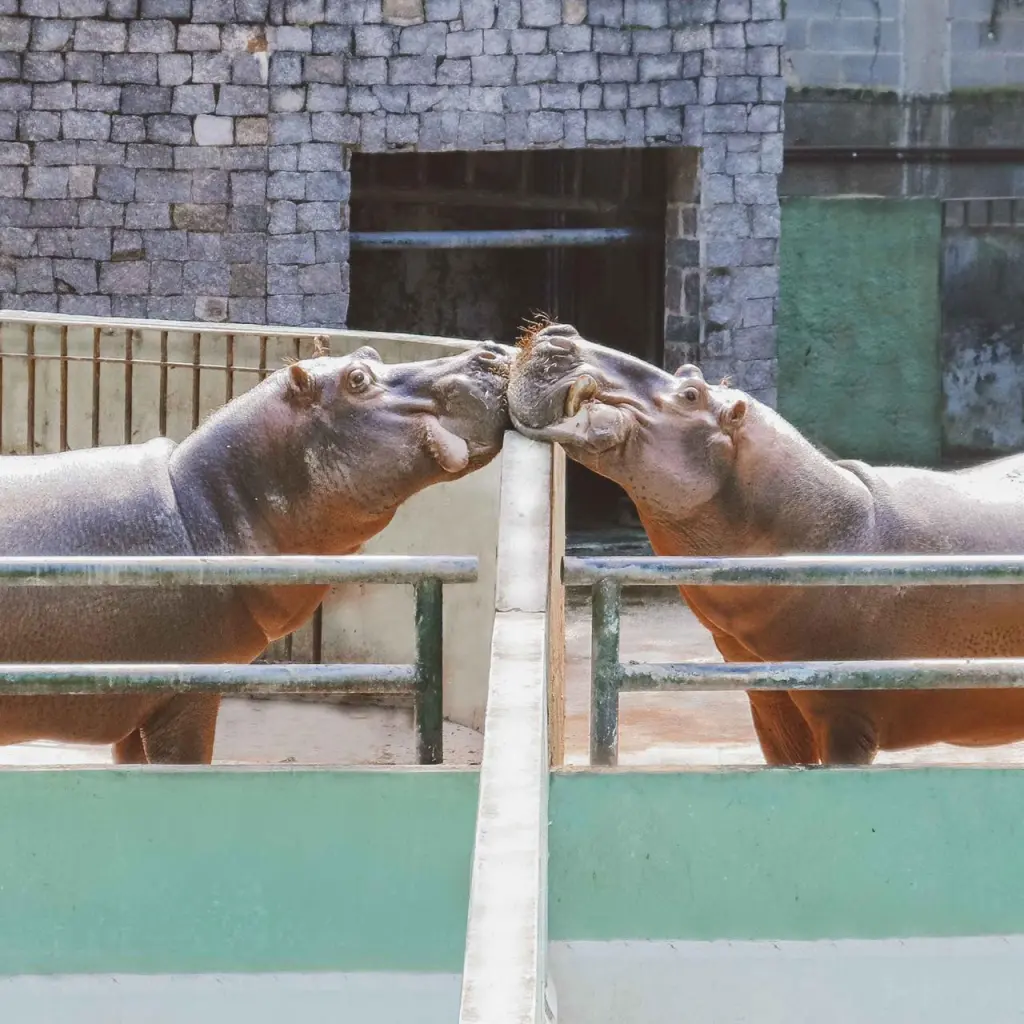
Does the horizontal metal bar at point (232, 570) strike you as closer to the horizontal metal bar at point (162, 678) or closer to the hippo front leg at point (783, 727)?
the horizontal metal bar at point (162, 678)

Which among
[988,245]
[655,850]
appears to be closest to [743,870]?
[655,850]

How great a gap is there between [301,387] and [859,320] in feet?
31.1

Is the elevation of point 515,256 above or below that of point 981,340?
above

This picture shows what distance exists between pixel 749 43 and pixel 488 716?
→ 9302mm

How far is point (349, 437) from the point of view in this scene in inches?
181

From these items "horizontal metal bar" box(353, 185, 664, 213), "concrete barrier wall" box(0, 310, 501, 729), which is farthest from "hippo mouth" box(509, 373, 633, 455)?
"horizontal metal bar" box(353, 185, 664, 213)

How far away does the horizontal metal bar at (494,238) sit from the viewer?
444 inches

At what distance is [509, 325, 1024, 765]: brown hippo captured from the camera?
14.0ft

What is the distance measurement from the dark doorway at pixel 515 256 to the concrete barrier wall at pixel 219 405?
4.65m

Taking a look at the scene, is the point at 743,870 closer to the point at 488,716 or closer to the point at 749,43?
the point at 488,716

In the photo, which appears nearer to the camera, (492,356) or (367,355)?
(492,356)

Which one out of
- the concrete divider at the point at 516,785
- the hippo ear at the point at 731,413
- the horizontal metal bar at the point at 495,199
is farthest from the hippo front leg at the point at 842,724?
the horizontal metal bar at the point at 495,199

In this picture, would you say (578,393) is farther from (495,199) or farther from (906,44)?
(906,44)

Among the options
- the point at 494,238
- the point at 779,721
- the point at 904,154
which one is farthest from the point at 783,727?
the point at 904,154
